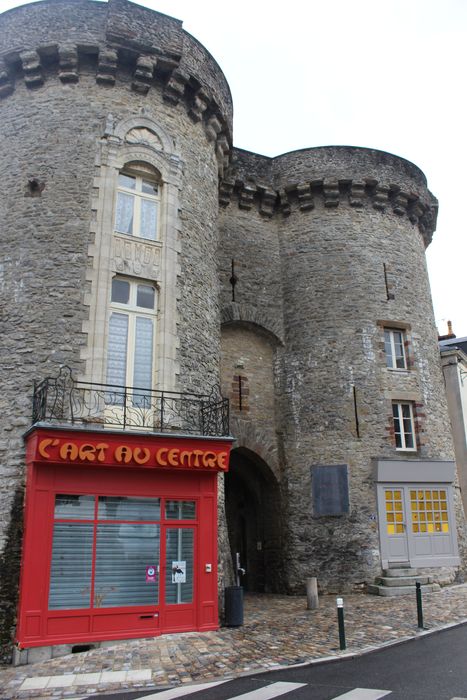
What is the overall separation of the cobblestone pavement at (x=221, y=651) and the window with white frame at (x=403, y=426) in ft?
15.8

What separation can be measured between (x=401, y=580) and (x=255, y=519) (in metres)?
4.31

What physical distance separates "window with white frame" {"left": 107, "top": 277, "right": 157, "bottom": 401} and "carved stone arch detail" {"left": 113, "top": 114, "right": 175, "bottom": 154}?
3.12 m

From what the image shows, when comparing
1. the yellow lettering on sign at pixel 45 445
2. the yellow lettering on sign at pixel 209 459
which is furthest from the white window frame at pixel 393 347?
the yellow lettering on sign at pixel 45 445

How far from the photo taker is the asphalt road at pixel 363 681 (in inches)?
246

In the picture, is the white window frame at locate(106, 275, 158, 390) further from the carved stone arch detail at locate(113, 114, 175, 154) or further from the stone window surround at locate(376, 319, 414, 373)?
the stone window surround at locate(376, 319, 414, 373)

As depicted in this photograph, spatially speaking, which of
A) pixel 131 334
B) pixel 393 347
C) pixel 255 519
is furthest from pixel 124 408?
pixel 393 347

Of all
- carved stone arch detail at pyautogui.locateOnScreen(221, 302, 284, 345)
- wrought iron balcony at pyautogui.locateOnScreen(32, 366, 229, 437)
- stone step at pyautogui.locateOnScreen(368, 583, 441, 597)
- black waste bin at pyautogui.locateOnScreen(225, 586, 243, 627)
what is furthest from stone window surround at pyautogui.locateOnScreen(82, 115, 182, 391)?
stone step at pyautogui.locateOnScreen(368, 583, 441, 597)

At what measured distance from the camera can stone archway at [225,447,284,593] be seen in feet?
51.2

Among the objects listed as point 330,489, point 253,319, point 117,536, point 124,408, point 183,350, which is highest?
point 253,319

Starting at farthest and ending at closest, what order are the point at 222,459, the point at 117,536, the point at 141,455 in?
1. the point at 222,459
2. the point at 141,455
3. the point at 117,536

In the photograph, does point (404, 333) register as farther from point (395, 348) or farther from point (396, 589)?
point (396, 589)

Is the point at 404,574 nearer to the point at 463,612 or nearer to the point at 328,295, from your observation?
the point at 463,612

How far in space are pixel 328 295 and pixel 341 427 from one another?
382cm

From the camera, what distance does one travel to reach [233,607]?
33.7 feet
